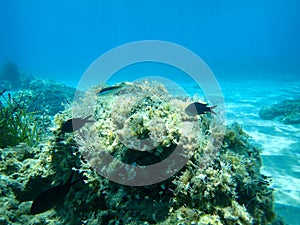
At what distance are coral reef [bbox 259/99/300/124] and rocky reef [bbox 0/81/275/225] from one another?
362 inches

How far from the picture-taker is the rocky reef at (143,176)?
2.43 meters

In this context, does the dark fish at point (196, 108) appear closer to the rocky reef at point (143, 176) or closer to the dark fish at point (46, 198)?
the rocky reef at point (143, 176)

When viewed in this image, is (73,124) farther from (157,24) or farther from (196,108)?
(157,24)

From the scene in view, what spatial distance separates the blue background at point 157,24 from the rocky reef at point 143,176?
101 meters

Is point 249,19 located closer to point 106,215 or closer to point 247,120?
point 247,120

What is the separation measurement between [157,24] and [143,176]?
140414 millimetres

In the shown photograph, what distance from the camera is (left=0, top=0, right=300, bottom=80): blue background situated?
358 feet

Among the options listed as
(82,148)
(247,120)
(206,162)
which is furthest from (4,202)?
(247,120)

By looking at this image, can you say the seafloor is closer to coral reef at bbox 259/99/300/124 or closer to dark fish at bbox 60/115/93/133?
dark fish at bbox 60/115/93/133

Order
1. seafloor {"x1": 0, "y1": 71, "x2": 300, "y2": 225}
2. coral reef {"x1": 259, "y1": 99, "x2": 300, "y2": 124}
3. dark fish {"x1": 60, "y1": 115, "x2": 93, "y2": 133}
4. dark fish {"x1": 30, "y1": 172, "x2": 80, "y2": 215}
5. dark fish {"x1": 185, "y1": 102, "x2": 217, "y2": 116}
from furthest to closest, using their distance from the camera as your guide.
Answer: coral reef {"x1": 259, "y1": 99, "x2": 300, "y2": 124} → dark fish {"x1": 185, "y1": 102, "x2": 217, "y2": 116} → dark fish {"x1": 60, "y1": 115, "x2": 93, "y2": 133} → dark fish {"x1": 30, "y1": 172, "x2": 80, "y2": 215} → seafloor {"x1": 0, "y1": 71, "x2": 300, "y2": 225}

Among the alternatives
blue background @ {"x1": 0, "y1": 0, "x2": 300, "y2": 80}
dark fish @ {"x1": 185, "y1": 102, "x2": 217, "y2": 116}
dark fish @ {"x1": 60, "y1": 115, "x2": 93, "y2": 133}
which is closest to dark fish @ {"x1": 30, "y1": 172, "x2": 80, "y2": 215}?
dark fish @ {"x1": 60, "y1": 115, "x2": 93, "y2": 133}

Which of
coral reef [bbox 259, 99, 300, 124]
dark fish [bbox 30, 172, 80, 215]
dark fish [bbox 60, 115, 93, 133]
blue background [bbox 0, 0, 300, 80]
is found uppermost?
blue background [bbox 0, 0, 300, 80]

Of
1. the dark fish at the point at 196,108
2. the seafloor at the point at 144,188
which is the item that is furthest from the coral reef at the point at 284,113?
the dark fish at the point at 196,108

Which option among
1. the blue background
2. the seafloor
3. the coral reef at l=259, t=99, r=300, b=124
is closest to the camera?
the seafloor
